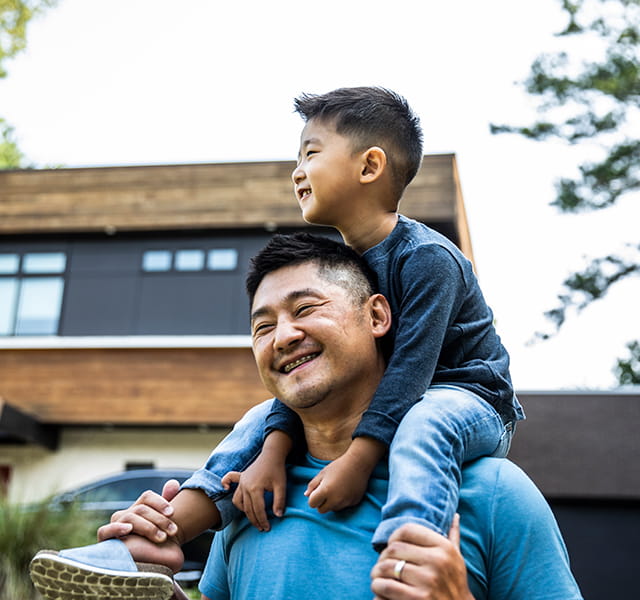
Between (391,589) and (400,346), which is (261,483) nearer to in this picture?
(400,346)

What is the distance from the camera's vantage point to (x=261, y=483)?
7.80 feet

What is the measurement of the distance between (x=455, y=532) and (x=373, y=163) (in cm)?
107

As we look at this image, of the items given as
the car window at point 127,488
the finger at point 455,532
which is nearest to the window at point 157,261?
the car window at point 127,488

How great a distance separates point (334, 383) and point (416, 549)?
547mm

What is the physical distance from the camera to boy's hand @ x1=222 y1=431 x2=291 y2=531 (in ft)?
7.70

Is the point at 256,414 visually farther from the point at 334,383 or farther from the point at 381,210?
the point at 381,210

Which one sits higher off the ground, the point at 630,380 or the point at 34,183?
the point at 34,183

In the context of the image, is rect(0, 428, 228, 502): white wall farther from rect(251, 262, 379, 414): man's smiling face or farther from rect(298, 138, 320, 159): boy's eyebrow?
rect(251, 262, 379, 414): man's smiling face

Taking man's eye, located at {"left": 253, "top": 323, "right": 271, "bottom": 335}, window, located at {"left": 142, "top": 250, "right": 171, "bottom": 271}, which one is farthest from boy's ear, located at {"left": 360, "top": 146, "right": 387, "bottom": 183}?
window, located at {"left": 142, "top": 250, "right": 171, "bottom": 271}

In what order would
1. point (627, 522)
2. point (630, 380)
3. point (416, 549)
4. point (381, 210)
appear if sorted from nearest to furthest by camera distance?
point (416, 549), point (381, 210), point (627, 522), point (630, 380)

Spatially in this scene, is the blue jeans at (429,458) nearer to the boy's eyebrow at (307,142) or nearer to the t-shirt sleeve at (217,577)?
the t-shirt sleeve at (217,577)

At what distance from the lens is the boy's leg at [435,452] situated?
1.98 m

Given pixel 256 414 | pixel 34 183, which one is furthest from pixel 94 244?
pixel 256 414

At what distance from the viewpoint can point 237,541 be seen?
8.04 ft
